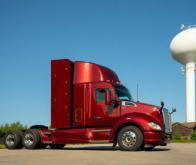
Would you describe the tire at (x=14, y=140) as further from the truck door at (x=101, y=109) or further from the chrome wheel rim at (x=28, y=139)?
the truck door at (x=101, y=109)

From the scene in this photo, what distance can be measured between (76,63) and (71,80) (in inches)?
28.3

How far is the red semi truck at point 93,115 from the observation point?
16656 mm

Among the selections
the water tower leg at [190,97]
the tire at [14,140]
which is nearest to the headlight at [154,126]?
the tire at [14,140]

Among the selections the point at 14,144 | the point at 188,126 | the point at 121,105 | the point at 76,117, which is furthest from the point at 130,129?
the point at 188,126

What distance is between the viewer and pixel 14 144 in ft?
62.1

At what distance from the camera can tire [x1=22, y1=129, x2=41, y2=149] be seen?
60.5 ft

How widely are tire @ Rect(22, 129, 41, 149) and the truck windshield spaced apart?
385 cm

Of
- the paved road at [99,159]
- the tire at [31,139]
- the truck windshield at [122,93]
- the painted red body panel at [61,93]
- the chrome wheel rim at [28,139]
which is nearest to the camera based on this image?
the paved road at [99,159]

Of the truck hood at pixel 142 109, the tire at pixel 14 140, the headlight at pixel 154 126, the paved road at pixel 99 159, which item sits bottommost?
the paved road at pixel 99 159

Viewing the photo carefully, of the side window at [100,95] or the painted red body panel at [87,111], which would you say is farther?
the side window at [100,95]

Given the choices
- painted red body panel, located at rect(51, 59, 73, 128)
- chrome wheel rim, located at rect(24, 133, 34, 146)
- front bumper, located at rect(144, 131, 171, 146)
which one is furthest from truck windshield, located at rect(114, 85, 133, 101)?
chrome wheel rim, located at rect(24, 133, 34, 146)

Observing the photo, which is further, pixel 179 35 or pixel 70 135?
pixel 179 35

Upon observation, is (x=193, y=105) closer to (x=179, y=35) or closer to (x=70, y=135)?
(x=179, y=35)

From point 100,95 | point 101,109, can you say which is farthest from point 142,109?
point 100,95
